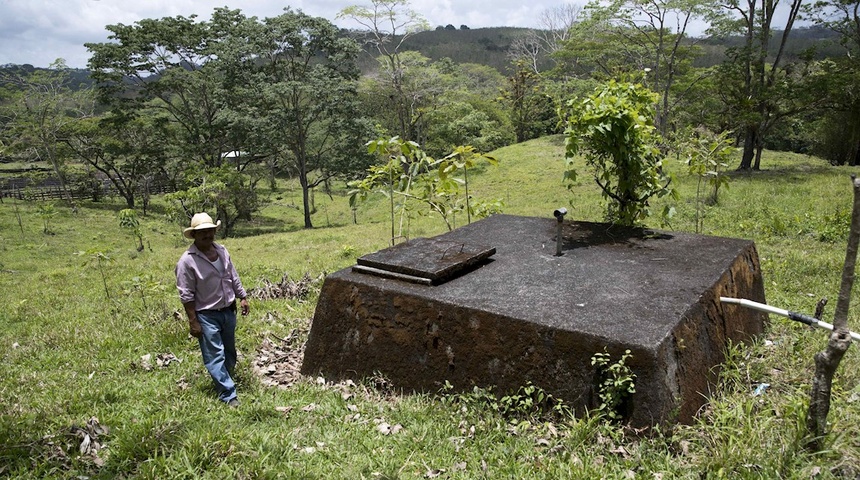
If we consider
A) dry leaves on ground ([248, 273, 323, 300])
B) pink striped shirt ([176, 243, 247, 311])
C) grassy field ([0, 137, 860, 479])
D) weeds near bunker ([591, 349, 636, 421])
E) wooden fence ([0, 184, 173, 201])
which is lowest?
wooden fence ([0, 184, 173, 201])

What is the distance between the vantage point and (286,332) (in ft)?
18.1

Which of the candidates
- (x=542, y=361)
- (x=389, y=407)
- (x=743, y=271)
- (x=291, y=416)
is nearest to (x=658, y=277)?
(x=743, y=271)

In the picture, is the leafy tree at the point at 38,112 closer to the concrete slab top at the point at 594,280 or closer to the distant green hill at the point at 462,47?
the concrete slab top at the point at 594,280

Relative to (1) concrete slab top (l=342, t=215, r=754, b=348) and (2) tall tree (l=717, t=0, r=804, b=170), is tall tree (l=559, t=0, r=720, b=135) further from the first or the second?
(1) concrete slab top (l=342, t=215, r=754, b=348)

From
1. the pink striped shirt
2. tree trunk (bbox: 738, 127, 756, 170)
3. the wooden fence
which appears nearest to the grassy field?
the pink striped shirt

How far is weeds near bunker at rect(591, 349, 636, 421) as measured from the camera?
9.75ft

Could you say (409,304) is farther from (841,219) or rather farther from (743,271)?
(841,219)

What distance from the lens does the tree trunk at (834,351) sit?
7.72ft

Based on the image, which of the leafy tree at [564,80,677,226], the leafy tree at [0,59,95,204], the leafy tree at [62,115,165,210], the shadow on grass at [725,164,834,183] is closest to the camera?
→ the leafy tree at [564,80,677,226]

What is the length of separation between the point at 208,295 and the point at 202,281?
119mm

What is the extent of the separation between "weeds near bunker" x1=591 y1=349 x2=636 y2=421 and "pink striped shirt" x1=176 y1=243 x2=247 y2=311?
2.78 m

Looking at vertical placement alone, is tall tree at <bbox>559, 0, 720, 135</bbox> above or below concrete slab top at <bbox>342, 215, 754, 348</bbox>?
above

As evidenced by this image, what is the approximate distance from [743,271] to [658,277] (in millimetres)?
1010

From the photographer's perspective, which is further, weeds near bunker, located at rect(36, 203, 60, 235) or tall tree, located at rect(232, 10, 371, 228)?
tall tree, located at rect(232, 10, 371, 228)
